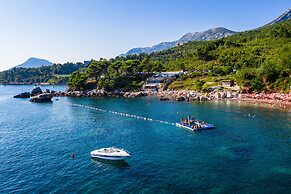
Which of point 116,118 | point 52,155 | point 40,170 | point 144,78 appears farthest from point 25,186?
point 144,78

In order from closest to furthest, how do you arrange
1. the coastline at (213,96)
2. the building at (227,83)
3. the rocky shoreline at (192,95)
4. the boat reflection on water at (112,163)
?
the boat reflection on water at (112,163) < the coastline at (213,96) < the rocky shoreline at (192,95) < the building at (227,83)

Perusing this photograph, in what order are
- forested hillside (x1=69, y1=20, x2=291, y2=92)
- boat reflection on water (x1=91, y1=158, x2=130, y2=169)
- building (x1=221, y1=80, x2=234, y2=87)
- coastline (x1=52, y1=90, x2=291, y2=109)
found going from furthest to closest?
building (x1=221, y1=80, x2=234, y2=87) < forested hillside (x1=69, y1=20, x2=291, y2=92) < coastline (x1=52, y1=90, x2=291, y2=109) < boat reflection on water (x1=91, y1=158, x2=130, y2=169)

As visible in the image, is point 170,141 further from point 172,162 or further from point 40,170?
point 40,170

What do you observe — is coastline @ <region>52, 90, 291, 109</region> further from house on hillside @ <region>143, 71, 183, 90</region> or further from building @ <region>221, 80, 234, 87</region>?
house on hillside @ <region>143, 71, 183, 90</region>

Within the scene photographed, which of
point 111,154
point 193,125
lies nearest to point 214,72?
point 193,125

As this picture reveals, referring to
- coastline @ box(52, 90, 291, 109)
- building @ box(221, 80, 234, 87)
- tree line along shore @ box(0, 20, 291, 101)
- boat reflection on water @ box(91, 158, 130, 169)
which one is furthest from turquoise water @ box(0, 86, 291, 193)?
building @ box(221, 80, 234, 87)

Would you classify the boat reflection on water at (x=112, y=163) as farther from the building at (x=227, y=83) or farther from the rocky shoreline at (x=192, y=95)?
the building at (x=227, y=83)

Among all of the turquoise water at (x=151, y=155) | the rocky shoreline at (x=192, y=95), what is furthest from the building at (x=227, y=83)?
the turquoise water at (x=151, y=155)

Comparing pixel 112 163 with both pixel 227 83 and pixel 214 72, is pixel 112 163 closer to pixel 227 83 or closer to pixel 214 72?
pixel 227 83
